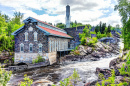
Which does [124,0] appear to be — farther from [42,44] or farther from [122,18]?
[42,44]

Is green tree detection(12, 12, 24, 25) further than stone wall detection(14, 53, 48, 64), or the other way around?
green tree detection(12, 12, 24, 25)

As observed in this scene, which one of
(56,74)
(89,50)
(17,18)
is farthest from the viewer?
(17,18)

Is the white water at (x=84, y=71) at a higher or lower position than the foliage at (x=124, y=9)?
lower

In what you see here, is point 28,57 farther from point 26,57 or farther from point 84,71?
point 84,71

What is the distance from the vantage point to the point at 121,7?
16.5 metres

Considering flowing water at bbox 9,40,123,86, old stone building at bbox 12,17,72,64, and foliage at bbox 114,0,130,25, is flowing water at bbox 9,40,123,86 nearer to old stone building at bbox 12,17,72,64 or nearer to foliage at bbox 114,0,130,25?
old stone building at bbox 12,17,72,64

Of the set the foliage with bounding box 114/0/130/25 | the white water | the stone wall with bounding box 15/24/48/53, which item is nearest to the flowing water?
the white water

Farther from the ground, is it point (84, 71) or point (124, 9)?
point (124, 9)

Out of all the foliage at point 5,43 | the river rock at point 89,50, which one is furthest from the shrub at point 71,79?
the foliage at point 5,43

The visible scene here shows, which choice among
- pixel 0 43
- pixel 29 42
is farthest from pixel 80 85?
pixel 0 43

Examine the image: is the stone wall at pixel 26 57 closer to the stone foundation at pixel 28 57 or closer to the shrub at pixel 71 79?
the stone foundation at pixel 28 57

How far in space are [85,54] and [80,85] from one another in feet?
50.2

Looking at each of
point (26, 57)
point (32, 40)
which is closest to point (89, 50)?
point (32, 40)

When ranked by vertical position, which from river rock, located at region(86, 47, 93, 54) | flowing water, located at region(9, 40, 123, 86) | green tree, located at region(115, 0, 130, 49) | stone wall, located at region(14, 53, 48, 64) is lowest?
flowing water, located at region(9, 40, 123, 86)
